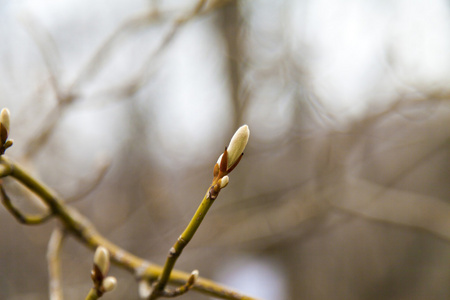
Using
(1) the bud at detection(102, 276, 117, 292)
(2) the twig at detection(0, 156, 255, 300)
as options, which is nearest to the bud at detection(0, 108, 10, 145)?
(2) the twig at detection(0, 156, 255, 300)

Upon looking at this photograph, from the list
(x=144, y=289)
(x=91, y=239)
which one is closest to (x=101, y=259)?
(x=144, y=289)

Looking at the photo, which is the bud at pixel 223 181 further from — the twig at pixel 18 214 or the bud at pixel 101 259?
the twig at pixel 18 214

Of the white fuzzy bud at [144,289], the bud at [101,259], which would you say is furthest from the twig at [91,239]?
the bud at [101,259]

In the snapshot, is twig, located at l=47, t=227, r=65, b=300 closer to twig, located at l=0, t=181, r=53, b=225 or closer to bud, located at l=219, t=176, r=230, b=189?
twig, located at l=0, t=181, r=53, b=225

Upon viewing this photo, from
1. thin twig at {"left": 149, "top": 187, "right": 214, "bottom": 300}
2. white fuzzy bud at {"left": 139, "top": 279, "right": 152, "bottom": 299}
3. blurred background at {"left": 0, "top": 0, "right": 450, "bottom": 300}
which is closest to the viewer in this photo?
thin twig at {"left": 149, "top": 187, "right": 214, "bottom": 300}

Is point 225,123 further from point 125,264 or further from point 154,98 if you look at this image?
point 125,264

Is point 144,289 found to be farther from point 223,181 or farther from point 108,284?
point 223,181

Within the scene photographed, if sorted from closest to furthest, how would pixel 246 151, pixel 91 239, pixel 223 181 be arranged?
pixel 223 181
pixel 91 239
pixel 246 151

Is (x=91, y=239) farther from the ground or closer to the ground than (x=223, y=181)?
closer to the ground
